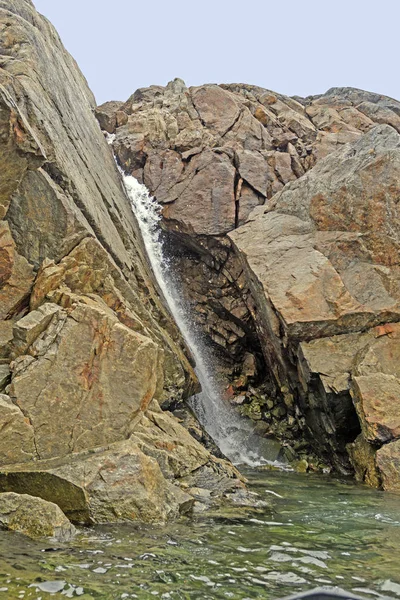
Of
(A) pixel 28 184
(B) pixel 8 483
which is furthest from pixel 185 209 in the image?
(B) pixel 8 483

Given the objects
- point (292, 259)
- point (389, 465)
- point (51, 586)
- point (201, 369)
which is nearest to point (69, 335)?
point (51, 586)

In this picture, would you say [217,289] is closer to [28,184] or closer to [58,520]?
[28,184]

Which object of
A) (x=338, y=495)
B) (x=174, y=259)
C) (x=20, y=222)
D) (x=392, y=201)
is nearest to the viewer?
(x=338, y=495)

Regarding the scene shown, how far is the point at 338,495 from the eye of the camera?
1638 centimetres

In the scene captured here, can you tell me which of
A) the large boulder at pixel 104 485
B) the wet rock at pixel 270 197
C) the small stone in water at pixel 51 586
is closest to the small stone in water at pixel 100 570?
the small stone in water at pixel 51 586

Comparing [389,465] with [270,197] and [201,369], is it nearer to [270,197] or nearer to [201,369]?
[201,369]

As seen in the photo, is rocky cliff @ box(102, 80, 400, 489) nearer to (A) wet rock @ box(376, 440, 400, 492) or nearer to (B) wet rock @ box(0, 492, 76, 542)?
(A) wet rock @ box(376, 440, 400, 492)

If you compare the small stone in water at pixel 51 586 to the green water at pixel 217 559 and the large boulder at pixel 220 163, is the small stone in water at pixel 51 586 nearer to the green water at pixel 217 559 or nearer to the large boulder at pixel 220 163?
the green water at pixel 217 559

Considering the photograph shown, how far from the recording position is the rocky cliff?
21083 mm

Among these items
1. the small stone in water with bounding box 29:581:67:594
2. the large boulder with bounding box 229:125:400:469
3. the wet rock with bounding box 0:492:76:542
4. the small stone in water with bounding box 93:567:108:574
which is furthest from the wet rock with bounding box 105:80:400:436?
the small stone in water with bounding box 29:581:67:594

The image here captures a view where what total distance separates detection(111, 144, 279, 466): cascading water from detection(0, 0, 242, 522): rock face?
3.17m

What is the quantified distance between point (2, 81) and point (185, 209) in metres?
14.6

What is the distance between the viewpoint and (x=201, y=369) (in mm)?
28422

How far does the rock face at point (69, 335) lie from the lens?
12609 millimetres
